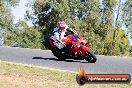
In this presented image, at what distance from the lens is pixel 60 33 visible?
13703 millimetres

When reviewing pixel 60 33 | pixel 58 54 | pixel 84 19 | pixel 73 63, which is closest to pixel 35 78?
pixel 60 33

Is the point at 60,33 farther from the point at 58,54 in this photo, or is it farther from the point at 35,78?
the point at 35,78

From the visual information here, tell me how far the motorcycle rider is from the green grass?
1251 millimetres

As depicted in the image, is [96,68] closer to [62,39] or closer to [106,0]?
[62,39]

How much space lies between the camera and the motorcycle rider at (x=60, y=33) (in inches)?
527

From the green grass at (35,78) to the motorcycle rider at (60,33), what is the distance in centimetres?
125

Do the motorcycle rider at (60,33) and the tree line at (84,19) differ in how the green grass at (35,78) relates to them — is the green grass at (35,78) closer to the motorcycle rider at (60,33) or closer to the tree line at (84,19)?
the motorcycle rider at (60,33)

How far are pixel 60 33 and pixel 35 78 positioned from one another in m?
2.62

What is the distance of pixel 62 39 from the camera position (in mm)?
13922

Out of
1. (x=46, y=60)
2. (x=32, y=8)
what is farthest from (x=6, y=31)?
(x=46, y=60)

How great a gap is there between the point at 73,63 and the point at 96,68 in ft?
3.43

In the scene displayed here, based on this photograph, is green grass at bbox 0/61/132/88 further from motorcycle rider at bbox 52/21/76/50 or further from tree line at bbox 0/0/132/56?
tree line at bbox 0/0/132/56

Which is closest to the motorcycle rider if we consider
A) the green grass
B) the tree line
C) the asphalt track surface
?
the asphalt track surface

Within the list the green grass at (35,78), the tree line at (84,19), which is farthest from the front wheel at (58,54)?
the tree line at (84,19)
